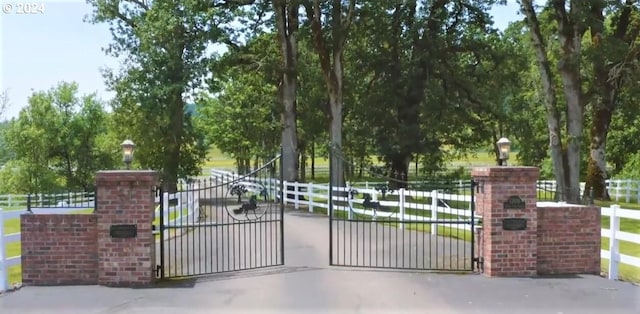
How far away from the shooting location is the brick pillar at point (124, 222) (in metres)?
8.41

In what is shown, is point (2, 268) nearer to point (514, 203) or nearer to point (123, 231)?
point (123, 231)

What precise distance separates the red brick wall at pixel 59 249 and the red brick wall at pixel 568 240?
21.5 feet

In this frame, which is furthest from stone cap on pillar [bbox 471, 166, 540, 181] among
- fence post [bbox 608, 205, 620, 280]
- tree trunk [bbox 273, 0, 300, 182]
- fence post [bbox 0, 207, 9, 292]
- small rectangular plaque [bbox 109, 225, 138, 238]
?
tree trunk [bbox 273, 0, 300, 182]

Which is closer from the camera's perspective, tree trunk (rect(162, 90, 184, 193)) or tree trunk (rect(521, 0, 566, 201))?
tree trunk (rect(521, 0, 566, 201))

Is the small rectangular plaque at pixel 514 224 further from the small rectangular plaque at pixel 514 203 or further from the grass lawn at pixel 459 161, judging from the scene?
the grass lawn at pixel 459 161

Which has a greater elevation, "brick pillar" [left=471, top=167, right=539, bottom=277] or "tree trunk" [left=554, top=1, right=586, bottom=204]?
"tree trunk" [left=554, top=1, right=586, bottom=204]

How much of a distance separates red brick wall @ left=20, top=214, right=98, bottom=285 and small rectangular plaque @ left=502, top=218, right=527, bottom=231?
586 centimetres

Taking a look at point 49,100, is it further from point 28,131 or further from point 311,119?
point 311,119

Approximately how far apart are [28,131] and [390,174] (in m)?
27.6

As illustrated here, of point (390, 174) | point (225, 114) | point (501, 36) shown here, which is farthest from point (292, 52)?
point (225, 114)

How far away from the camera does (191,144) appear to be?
111 feet

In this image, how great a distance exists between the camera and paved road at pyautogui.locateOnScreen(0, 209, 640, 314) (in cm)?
738

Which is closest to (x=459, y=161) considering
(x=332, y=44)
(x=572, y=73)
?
(x=332, y=44)

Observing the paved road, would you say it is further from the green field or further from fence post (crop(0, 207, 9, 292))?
the green field
